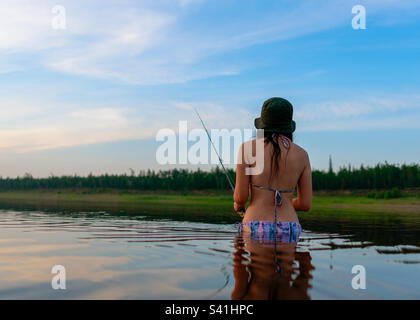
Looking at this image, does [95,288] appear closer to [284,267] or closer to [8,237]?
[284,267]

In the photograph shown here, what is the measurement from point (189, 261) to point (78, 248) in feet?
6.27

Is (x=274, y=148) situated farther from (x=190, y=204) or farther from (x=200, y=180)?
(x=200, y=180)

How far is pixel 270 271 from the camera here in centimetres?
394

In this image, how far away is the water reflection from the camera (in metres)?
3.18

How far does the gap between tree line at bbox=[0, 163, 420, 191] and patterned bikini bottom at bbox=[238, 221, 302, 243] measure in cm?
4019

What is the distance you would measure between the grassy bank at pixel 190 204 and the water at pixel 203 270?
7976mm

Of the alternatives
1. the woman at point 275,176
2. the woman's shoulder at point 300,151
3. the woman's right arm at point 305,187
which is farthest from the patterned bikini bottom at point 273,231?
the woman's shoulder at point 300,151

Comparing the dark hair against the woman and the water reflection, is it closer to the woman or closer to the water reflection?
the woman

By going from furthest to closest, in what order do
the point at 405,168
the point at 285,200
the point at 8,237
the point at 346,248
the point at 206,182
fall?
the point at 206,182, the point at 405,168, the point at 8,237, the point at 346,248, the point at 285,200

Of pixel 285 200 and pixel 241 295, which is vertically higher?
pixel 285 200
